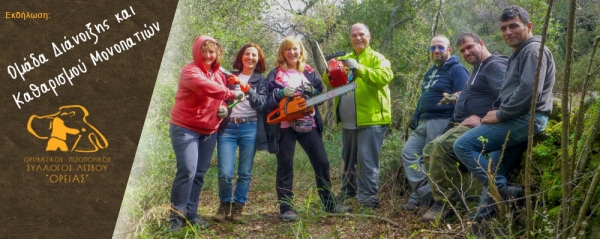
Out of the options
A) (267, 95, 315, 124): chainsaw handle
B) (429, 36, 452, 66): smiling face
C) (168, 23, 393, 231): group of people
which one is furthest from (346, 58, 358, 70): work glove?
(429, 36, 452, 66): smiling face

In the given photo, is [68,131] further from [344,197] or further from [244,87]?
[344,197]

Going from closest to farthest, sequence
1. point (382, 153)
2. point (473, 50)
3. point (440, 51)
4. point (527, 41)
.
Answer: point (527, 41) → point (473, 50) → point (440, 51) → point (382, 153)

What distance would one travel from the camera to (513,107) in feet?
12.0

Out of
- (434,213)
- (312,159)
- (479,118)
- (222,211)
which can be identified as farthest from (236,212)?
(479,118)

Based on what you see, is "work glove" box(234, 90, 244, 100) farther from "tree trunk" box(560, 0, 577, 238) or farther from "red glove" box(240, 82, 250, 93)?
"tree trunk" box(560, 0, 577, 238)

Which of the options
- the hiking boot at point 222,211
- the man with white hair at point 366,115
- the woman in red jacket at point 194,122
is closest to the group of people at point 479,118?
the man with white hair at point 366,115

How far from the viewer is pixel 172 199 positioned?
15.3 feet

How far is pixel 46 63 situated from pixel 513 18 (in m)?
3.25

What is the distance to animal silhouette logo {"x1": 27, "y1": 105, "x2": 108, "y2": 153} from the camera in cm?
379

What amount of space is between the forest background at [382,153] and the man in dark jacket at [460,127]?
13 cm

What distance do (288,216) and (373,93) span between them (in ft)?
4.69

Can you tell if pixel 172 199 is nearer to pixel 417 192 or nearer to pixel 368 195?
pixel 368 195

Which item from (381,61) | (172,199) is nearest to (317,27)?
(381,61)

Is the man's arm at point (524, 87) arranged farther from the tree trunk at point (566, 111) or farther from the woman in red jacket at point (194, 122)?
the woman in red jacket at point (194, 122)
